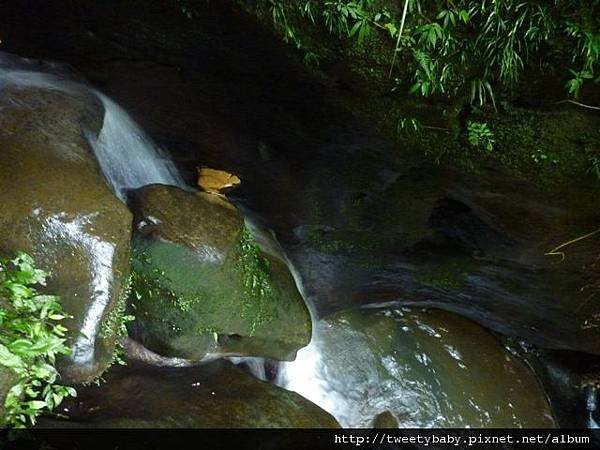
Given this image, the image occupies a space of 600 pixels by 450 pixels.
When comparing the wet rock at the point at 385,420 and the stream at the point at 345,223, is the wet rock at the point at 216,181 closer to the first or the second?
the stream at the point at 345,223

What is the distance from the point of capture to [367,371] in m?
6.58

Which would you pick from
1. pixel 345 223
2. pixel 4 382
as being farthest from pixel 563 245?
pixel 4 382

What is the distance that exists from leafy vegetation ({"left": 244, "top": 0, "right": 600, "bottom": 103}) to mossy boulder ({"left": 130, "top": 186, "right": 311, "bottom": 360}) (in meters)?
1.74

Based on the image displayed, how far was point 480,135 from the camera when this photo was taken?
436 cm

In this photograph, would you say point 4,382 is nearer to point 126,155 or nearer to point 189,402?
point 189,402

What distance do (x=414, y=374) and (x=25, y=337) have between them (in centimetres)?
525

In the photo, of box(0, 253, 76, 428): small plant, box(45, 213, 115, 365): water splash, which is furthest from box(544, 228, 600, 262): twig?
box(0, 253, 76, 428): small plant

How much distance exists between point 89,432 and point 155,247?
145cm

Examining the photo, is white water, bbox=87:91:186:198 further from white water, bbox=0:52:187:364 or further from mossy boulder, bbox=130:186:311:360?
mossy boulder, bbox=130:186:311:360

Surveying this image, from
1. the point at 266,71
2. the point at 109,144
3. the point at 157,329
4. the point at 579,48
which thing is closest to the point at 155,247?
the point at 157,329

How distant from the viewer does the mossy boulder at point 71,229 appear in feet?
10.7

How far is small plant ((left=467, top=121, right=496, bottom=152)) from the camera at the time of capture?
4.32m

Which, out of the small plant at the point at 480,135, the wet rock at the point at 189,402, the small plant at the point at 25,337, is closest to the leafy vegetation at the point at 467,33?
the small plant at the point at 480,135

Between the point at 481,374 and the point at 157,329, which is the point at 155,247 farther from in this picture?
the point at 481,374
